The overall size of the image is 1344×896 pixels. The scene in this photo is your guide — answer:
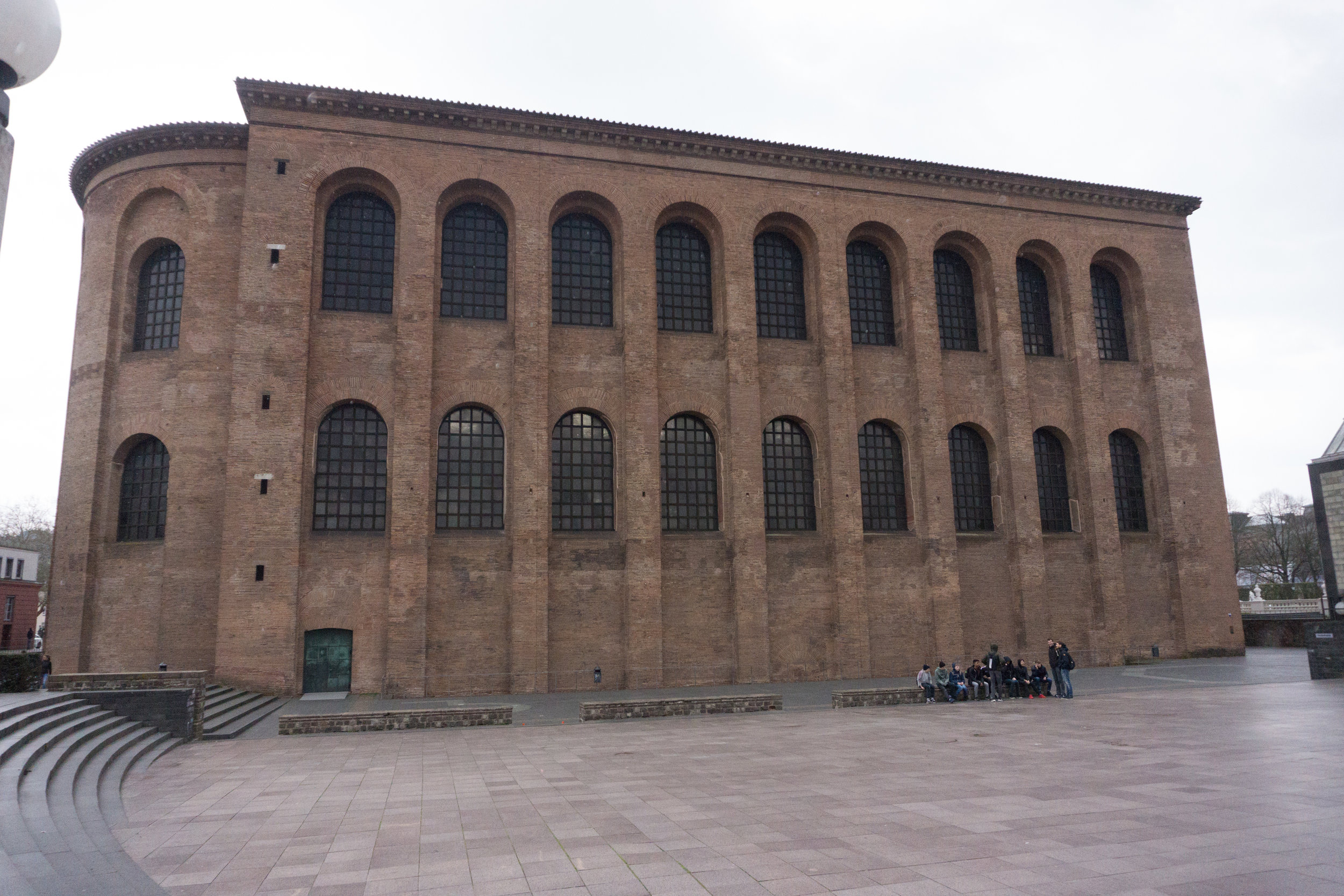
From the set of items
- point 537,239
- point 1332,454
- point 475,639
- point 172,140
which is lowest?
point 475,639

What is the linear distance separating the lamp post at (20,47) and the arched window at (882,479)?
24.2 m

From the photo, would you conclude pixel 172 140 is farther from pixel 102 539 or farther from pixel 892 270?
pixel 892 270

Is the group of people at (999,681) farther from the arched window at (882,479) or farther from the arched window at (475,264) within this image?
the arched window at (475,264)

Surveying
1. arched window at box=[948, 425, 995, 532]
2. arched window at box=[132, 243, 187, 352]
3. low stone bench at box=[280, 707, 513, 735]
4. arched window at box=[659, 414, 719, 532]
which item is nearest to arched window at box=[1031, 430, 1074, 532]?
arched window at box=[948, 425, 995, 532]

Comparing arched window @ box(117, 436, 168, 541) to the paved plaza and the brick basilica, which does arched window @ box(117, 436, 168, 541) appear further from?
the paved plaza

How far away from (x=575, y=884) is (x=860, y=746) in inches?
297

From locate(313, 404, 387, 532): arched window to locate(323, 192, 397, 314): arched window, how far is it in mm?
3134

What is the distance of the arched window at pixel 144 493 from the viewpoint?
72.3 ft

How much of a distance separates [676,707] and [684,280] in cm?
1397

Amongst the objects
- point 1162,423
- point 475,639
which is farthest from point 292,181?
point 1162,423

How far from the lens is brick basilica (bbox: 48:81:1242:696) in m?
21.2

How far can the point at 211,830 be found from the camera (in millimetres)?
8016

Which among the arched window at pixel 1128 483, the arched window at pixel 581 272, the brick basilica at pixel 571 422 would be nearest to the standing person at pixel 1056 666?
the brick basilica at pixel 571 422

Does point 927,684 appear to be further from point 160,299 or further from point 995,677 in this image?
point 160,299
